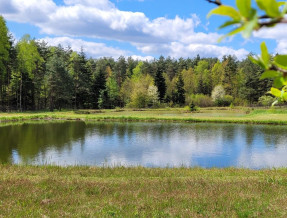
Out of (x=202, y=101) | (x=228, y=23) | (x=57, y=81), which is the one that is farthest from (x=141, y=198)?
(x=202, y=101)

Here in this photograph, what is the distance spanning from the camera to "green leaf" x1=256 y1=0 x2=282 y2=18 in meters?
0.74

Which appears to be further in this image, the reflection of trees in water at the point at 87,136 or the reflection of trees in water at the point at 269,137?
the reflection of trees in water at the point at 269,137

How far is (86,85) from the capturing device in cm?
7138

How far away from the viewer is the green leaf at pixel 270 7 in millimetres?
737

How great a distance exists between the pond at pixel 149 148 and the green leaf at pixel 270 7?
48.9 feet

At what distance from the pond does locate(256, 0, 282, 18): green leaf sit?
1491cm

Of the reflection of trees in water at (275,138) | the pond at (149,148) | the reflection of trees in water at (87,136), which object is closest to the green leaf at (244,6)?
the pond at (149,148)

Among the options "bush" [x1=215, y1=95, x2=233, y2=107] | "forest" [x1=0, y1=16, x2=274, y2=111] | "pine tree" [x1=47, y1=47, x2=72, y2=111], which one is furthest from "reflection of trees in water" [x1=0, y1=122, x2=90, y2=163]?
"bush" [x1=215, y1=95, x2=233, y2=107]

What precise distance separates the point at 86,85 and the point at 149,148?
5133 centimetres

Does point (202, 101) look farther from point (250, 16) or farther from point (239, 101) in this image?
point (250, 16)

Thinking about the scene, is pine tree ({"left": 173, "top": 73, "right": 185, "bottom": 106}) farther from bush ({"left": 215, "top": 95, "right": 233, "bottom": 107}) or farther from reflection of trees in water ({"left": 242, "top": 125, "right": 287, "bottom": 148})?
reflection of trees in water ({"left": 242, "top": 125, "right": 287, "bottom": 148})

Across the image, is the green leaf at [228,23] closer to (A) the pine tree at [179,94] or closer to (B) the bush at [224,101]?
(B) the bush at [224,101]

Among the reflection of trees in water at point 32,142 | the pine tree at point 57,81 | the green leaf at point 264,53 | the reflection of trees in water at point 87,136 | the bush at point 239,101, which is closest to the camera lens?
the green leaf at point 264,53

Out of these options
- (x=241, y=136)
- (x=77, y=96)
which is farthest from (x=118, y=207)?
(x=77, y=96)
